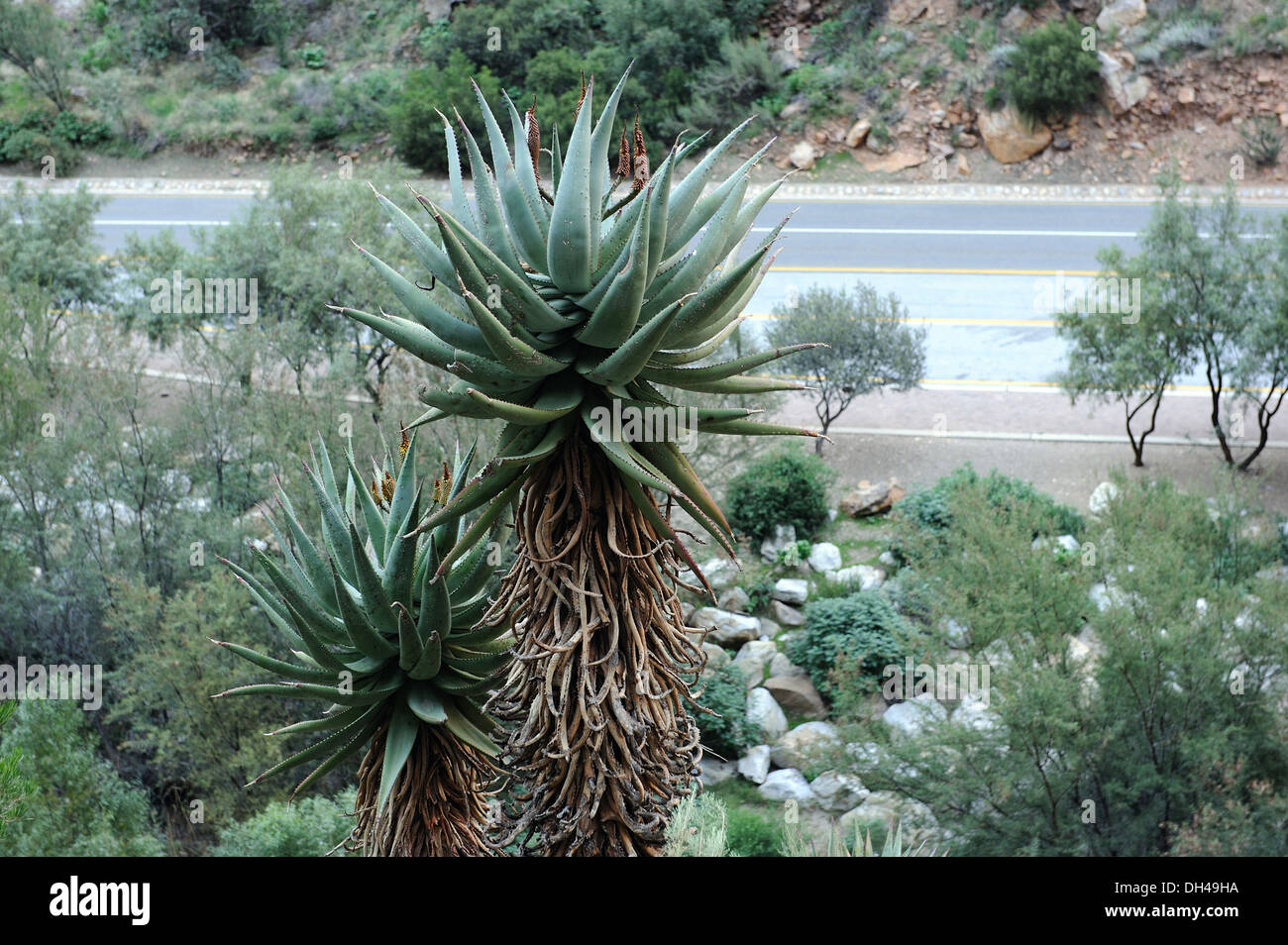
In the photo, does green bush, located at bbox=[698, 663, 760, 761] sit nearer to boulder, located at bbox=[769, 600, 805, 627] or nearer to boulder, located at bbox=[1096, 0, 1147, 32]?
boulder, located at bbox=[769, 600, 805, 627]

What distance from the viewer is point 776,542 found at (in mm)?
19891

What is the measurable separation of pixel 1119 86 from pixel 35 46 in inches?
1210

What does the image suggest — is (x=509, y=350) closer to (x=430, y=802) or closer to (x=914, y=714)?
(x=430, y=802)

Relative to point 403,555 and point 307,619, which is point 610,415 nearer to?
point 403,555

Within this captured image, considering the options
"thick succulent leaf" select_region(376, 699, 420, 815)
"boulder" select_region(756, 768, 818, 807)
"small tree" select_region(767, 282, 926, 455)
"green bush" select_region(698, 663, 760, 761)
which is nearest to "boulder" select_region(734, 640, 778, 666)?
"green bush" select_region(698, 663, 760, 761)

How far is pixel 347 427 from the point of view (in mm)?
15891

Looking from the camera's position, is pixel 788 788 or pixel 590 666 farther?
pixel 788 788

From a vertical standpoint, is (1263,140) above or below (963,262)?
above

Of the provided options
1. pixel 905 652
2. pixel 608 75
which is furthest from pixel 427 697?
pixel 608 75

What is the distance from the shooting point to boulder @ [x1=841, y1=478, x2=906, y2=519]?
20391 millimetres

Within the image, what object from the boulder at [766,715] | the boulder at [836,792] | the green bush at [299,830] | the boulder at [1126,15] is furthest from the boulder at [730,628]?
the boulder at [1126,15]

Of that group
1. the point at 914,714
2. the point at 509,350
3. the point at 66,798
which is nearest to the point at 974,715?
the point at 914,714

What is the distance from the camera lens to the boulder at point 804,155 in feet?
98.9
